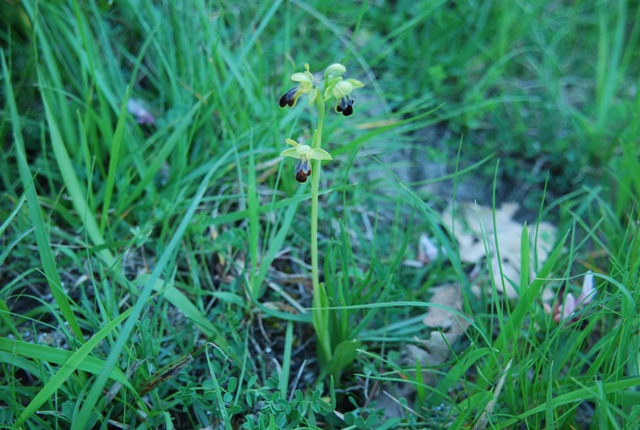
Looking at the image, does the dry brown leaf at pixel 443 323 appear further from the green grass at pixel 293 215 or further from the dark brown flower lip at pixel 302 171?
the dark brown flower lip at pixel 302 171

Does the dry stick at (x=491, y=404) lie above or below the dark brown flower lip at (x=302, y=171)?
below

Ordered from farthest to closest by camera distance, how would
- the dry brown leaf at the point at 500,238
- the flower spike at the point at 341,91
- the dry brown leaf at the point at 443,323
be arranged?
the dry brown leaf at the point at 500,238
the dry brown leaf at the point at 443,323
the flower spike at the point at 341,91

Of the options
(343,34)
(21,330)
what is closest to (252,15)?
(343,34)

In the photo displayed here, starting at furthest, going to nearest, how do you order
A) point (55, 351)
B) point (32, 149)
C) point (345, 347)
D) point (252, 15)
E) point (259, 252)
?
point (252, 15) → point (32, 149) → point (259, 252) → point (345, 347) → point (55, 351)

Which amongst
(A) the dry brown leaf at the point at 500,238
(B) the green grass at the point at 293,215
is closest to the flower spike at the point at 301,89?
(B) the green grass at the point at 293,215

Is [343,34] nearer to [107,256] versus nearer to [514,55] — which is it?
[514,55]

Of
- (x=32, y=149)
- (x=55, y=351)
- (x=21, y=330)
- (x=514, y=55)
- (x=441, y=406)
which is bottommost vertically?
(x=441, y=406)

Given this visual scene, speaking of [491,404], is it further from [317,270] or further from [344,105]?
[344,105]

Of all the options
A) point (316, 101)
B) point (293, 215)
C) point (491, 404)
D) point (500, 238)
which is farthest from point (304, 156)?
point (500, 238)

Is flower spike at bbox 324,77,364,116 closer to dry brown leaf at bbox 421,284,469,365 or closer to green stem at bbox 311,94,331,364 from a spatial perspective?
green stem at bbox 311,94,331,364
